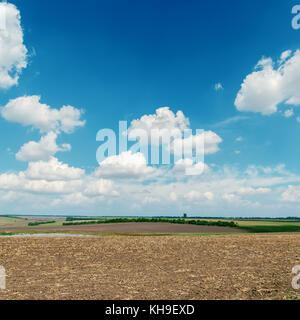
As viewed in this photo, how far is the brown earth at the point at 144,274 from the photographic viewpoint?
15828 mm

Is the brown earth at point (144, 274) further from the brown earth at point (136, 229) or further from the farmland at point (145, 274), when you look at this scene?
the brown earth at point (136, 229)

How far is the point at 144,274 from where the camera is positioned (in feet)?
71.1

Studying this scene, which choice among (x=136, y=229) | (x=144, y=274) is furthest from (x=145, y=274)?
(x=136, y=229)

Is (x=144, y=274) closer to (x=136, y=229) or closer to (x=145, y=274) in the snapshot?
(x=145, y=274)

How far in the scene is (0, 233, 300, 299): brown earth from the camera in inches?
623

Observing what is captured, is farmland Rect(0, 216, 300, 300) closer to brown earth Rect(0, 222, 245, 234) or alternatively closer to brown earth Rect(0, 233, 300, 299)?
brown earth Rect(0, 233, 300, 299)

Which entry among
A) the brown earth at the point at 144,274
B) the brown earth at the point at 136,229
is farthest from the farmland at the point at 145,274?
the brown earth at the point at 136,229

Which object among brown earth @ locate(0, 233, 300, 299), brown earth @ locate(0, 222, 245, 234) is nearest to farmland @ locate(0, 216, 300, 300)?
brown earth @ locate(0, 233, 300, 299)

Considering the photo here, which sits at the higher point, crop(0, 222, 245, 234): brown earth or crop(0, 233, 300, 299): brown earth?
crop(0, 233, 300, 299): brown earth

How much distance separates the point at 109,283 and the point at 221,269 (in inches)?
406
